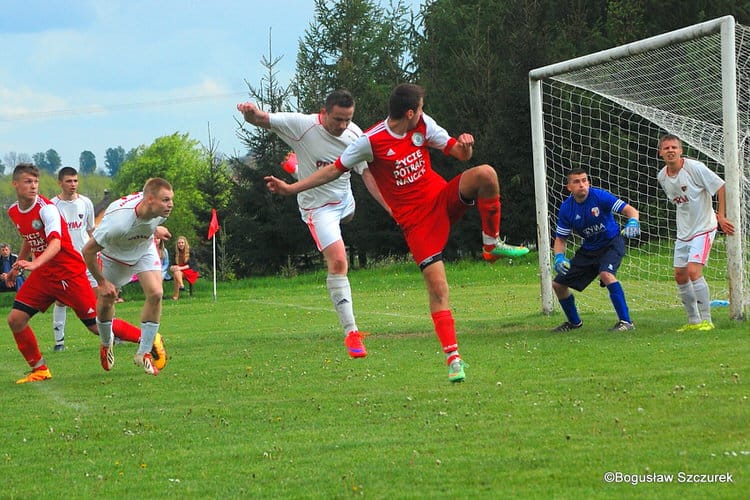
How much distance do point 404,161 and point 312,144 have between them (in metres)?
2.25

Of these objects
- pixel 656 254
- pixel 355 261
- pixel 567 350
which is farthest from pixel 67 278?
pixel 355 261

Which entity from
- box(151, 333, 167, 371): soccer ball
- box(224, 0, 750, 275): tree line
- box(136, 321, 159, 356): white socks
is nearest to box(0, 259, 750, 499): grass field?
box(151, 333, 167, 371): soccer ball

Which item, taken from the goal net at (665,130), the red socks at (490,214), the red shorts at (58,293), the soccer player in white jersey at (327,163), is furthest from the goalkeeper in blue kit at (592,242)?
the red shorts at (58,293)

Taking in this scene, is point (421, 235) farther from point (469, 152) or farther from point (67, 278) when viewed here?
point (67, 278)

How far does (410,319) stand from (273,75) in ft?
86.7

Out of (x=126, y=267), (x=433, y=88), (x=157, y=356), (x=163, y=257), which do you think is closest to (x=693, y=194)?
(x=157, y=356)

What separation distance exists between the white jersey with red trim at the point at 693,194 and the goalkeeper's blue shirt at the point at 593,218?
2.43 feet

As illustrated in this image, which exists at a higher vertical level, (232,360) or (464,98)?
(464,98)

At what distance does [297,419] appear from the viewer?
25.6ft

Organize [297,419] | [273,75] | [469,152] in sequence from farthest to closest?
[273,75] < [469,152] < [297,419]

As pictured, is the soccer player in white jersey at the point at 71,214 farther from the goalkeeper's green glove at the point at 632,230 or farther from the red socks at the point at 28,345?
the goalkeeper's green glove at the point at 632,230

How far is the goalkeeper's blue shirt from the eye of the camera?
12852 millimetres

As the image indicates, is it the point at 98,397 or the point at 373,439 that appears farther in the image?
the point at 98,397

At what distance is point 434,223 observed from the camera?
29.1 ft
